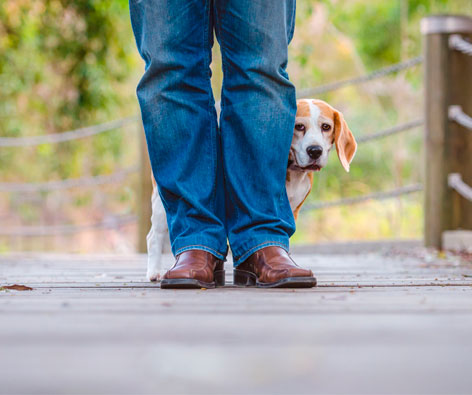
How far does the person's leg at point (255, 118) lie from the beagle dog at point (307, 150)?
199 millimetres

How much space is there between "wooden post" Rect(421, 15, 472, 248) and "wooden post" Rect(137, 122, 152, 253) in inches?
47.7

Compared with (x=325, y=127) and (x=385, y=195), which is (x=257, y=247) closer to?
(x=325, y=127)

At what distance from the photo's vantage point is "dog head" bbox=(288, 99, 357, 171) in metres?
1.66

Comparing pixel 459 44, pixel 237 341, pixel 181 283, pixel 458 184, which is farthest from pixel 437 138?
pixel 237 341

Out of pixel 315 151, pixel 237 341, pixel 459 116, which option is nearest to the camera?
pixel 237 341

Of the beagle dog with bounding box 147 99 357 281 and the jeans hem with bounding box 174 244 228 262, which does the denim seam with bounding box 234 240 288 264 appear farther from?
the beagle dog with bounding box 147 99 357 281

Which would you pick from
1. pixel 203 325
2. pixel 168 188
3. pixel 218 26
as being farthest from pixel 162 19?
pixel 203 325

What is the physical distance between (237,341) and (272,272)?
60cm

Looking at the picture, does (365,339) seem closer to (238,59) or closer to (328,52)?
(238,59)

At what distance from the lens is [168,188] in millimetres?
1442

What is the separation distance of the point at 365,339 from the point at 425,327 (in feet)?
0.35

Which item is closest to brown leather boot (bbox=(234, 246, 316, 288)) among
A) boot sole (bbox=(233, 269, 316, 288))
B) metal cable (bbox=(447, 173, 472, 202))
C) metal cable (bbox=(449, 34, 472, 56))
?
boot sole (bbox=(233, 269, 316, 288))

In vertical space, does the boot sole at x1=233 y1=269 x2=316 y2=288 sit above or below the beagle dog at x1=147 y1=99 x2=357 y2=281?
below

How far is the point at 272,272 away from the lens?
4.35 feet
